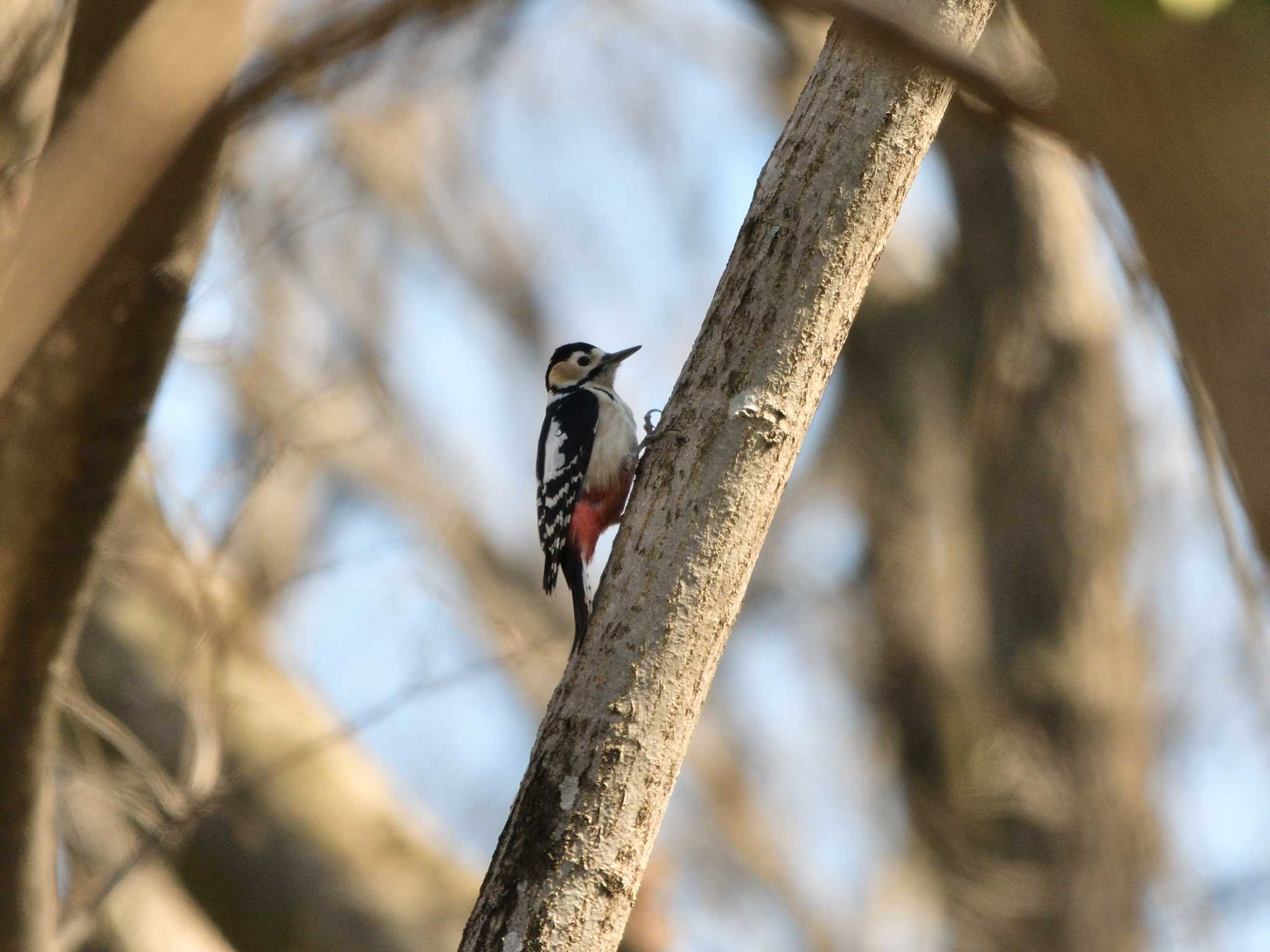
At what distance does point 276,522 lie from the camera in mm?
8180

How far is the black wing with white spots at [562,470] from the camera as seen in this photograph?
4.78 meters

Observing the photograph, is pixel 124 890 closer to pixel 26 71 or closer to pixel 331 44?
pixel 26 71

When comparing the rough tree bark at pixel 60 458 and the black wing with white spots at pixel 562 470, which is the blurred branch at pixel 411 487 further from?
the rough tree bark at pixel 60 458

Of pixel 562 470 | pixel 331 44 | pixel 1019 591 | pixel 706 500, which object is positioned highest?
pixel 1019 591

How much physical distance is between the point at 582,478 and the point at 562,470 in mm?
118

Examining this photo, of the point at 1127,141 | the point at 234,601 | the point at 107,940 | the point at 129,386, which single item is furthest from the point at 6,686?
the point at 1127,141

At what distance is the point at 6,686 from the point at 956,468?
327 inches

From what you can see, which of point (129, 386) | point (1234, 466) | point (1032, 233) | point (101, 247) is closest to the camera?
point (1234, 466)

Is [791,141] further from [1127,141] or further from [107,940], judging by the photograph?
[107,940]

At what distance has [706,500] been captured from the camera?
9.55 feet

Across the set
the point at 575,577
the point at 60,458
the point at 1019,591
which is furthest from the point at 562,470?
the point at 1019,591

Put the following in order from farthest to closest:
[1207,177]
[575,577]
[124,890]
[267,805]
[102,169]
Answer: [267,805], [124,890], [575,577], [102,169], [1207,177]

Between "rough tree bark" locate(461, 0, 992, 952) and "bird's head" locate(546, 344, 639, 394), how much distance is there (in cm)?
246

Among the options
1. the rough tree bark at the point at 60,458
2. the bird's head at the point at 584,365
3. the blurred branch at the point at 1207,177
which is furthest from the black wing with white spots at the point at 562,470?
the blurred branch at the point at 1207,177
